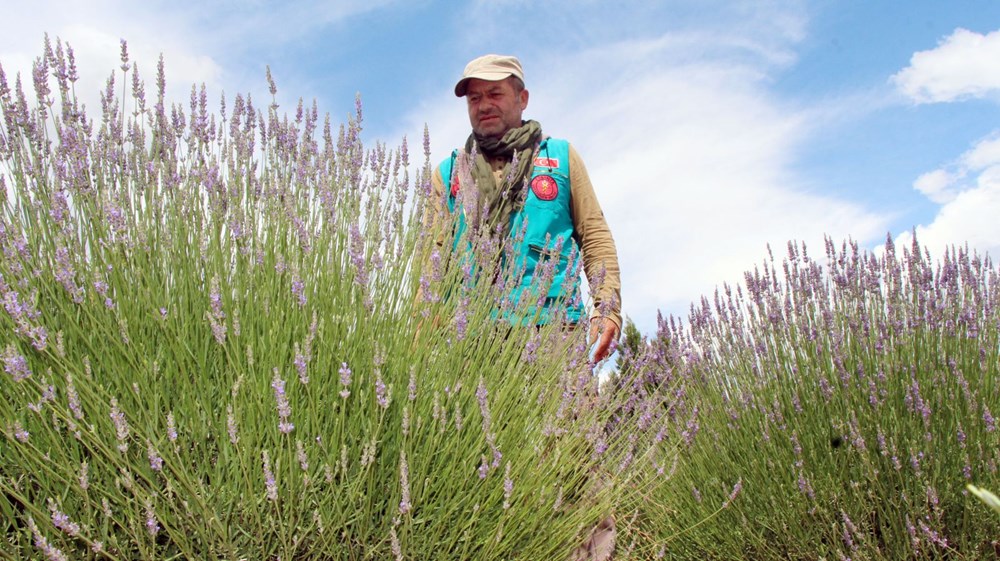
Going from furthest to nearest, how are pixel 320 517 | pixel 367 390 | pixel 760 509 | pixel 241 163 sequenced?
pixel 760 509
pixel 241 163
pixel 367 390
pixel 320 517

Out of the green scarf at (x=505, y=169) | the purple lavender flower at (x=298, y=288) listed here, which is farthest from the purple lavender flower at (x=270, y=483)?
the green scarf at (x=505, y=169)

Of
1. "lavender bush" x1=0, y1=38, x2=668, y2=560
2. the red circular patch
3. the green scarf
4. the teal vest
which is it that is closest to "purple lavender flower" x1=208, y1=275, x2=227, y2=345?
"lavender bush" x1=0, y1=38, x2=668, y2=560

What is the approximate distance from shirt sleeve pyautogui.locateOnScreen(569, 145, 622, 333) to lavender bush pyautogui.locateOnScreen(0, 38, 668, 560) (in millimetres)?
794

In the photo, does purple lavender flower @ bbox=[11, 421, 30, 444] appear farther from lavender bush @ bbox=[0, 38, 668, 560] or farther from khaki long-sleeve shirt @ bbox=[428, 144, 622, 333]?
khaki long-sleeve shirt @ bbox=[428, 144, 622, 333]

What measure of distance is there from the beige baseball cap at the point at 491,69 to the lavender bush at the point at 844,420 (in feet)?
4.41

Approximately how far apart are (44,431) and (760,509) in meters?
2.70

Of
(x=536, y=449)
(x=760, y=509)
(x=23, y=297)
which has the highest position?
(x=23, y=297)

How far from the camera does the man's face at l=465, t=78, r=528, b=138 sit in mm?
3506

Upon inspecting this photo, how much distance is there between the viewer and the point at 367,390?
1921 mm

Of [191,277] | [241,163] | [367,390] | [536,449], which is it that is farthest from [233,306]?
[536,449]

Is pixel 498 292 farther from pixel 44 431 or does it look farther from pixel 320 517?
pixel 44 431

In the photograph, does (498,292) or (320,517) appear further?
(498,292)

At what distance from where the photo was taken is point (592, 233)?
354 cm

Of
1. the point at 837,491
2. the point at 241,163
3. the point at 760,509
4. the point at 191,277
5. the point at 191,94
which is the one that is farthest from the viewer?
the point at 760,509
